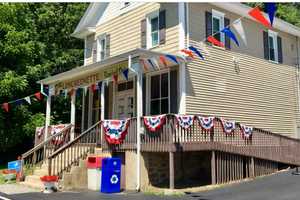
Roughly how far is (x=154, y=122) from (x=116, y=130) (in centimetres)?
182

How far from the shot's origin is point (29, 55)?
75.0 feet

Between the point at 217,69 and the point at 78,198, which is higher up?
the point at 217,69

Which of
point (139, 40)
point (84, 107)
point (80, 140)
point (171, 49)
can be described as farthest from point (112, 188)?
point (84, 107)

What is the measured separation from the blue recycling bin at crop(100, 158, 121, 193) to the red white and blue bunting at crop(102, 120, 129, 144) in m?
1.34

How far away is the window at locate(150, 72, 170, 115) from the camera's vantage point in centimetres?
1526

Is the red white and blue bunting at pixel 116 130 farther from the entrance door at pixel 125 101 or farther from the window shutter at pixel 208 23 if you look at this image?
the window shutter at pixel 208 23

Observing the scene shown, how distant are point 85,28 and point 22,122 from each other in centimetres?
667

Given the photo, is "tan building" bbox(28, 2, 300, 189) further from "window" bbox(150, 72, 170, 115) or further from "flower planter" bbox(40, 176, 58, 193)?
"flower planter" bbox(40, 176, 58, 193)

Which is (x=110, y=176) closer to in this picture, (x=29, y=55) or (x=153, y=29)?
(x=153, y=29)

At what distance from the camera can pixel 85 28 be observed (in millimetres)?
20625

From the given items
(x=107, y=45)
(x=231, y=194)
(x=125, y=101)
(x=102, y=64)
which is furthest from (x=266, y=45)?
(x=231, y=194)

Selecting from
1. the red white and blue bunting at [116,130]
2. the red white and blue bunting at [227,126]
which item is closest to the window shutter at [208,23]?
the red white and blue bunting at [227,126]

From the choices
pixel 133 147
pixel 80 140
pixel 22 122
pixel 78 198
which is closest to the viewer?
pixel 78 198

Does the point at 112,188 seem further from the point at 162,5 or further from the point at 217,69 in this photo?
the point at 162,5
